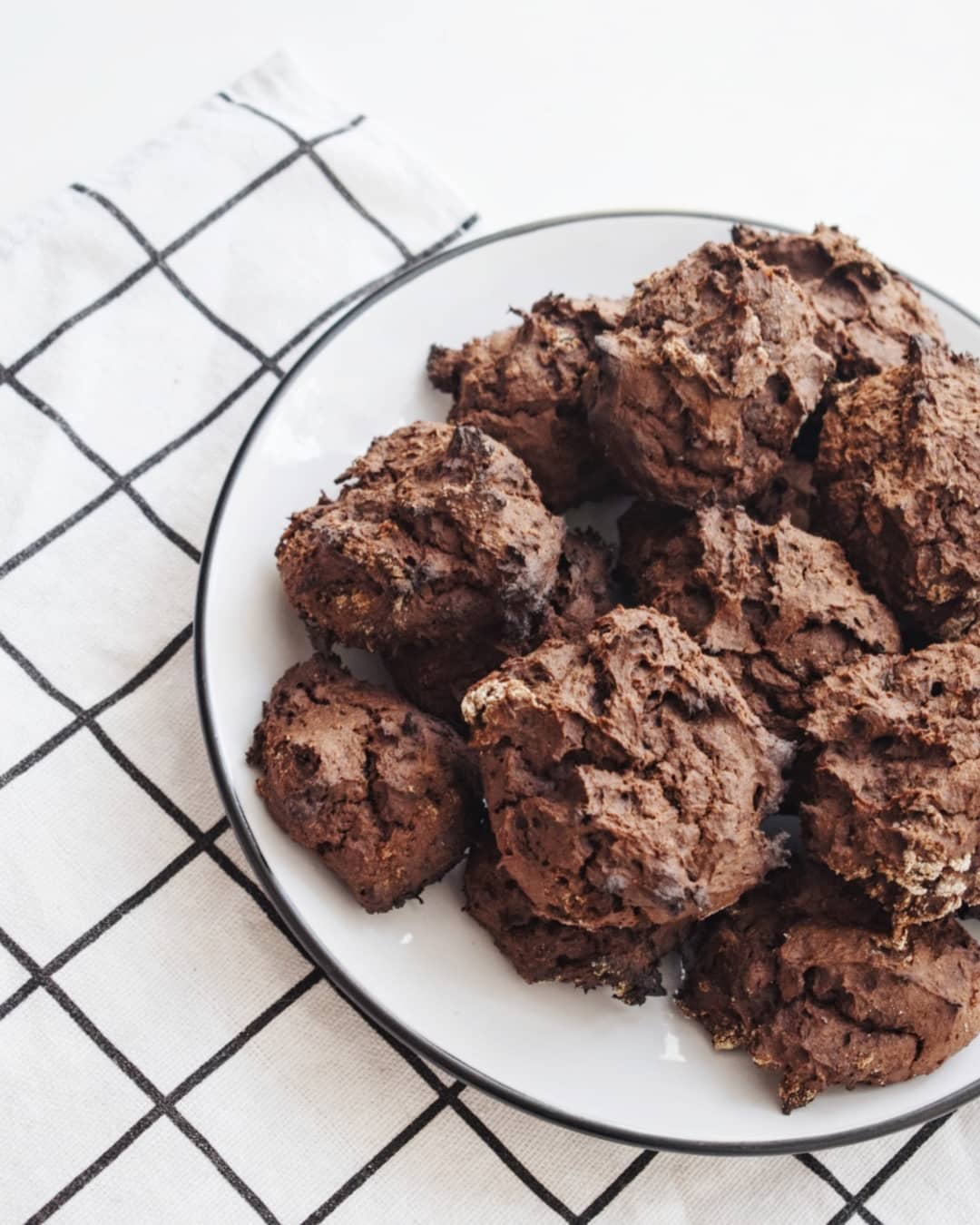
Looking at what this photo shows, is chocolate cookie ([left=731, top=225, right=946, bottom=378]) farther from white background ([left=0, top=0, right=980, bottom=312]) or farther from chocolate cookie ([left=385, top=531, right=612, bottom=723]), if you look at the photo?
white background ([left=0, top=0, right=980, bottom=312])

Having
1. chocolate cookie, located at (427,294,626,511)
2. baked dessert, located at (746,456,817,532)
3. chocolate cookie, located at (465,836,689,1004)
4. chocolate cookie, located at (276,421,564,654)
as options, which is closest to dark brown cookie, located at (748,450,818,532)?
baked dessert, located at (746,456,817,532)

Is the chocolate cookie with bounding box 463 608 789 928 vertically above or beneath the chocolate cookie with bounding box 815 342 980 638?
beneath

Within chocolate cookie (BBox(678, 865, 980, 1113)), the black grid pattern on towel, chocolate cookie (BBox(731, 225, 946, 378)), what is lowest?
the black grid pattern on towel

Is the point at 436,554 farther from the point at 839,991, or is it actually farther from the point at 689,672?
the point at 839,991

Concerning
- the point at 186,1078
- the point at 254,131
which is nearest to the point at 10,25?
the point at 254,131

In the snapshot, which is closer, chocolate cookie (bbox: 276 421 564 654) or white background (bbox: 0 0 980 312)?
chocolate cookie (bbox: 276 421 564 654)

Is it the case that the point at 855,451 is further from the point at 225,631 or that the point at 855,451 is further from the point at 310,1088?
the point at 310,1088

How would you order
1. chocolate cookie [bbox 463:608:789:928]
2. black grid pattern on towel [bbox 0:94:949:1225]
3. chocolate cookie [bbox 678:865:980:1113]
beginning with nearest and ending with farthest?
chocolate cookie [bbox 463:608:789:928], chocolate cookie [bbox 678:865:980:1113], black grid pattern on towel [bbox 0:94:949:1225]
